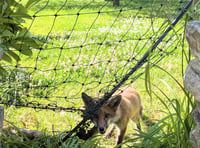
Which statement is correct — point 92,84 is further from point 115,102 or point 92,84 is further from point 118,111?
point 115,102

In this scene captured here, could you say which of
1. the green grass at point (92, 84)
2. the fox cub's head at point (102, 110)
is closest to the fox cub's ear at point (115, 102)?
the fox cub's head at point (102, 110)

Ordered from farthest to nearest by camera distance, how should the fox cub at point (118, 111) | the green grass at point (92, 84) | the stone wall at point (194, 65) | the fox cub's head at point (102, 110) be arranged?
→ the fox cub at point (118, 111) < the fox cub's head at point (102, 110) < the green grass at point (92, 84) < the stone wall at point (194, 65)

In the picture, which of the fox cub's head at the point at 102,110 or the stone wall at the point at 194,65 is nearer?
the stone wall at the point at 194,65

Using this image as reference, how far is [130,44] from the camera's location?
24.2 ft

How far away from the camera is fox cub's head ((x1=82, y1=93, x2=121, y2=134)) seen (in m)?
3.81

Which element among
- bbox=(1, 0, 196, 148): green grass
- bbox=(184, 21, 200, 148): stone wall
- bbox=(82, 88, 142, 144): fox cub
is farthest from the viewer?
bbox=(82, 88, 142, 144): fox cub

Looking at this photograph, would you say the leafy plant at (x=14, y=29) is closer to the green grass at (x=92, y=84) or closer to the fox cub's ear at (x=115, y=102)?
the green grass at (x=92, y=84)

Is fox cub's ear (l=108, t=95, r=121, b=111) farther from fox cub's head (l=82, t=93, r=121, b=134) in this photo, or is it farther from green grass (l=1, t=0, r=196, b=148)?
green grass (l=1, t=0, r=196, b=148)

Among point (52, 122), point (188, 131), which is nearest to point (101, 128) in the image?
point (52, 122)

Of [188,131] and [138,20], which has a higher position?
[138,20]

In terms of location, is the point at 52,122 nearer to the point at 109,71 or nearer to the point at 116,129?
the point at 116,129

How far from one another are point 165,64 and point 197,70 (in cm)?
375

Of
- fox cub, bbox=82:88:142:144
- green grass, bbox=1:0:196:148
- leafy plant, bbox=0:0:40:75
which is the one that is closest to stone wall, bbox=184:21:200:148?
green grass, bbox=1:0:196:148

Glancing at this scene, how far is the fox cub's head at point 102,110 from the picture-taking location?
12.5 feet
